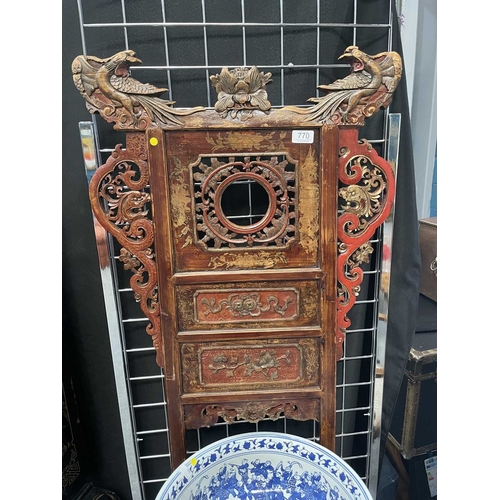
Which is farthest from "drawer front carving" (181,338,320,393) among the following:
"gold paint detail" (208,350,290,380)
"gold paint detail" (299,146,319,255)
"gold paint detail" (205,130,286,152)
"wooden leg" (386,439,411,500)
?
"wooden leg" (386,439,411,500)

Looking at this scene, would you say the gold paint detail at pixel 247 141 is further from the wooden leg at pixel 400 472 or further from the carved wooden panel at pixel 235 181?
the wooden leg at pixel 400 472

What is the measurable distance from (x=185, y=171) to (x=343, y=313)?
49 centimetres

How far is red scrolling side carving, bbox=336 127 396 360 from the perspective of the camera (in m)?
0.85

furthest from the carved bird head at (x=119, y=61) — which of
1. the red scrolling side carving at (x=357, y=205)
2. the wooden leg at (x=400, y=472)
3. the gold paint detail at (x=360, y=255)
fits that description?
the wooden leg at (x=400, y=472)

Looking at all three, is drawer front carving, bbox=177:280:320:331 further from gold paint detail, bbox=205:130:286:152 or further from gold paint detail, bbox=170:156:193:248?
gold paint detail, bbox=205:130:286:152

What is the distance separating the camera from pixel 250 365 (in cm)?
95

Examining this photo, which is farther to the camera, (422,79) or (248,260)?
(422,79)

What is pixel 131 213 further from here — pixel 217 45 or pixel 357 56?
pixel 357 56

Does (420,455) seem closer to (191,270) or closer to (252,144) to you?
(191,270)

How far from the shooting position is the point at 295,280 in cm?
90

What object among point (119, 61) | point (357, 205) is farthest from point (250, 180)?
point (119, 61)

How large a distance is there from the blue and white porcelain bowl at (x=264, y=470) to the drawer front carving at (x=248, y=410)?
0.18 feet

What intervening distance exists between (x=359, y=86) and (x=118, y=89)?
0.50m

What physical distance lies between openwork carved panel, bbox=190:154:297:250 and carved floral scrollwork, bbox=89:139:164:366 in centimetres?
11
